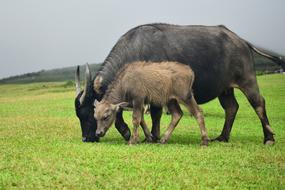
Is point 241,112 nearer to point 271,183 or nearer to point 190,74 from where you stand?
point 190,74

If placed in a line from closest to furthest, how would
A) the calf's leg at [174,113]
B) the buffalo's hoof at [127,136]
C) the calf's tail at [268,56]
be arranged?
the calf's leg at [174,113] → the buffalo's hoof at [127,136] → the calf's tail at [268,56]

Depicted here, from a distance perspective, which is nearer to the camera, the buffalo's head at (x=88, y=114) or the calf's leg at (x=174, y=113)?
the calf's leg at (x=174, y=113)

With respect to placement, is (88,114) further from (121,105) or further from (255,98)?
(255,98)

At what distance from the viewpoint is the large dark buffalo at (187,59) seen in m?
12.6

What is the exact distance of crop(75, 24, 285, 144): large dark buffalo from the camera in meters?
12.6

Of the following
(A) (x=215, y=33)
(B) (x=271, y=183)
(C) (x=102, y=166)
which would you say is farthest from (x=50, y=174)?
(A) (x=215, y=33)

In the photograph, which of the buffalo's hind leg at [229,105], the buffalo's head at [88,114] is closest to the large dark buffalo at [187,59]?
the buffalo's head at [88,114]

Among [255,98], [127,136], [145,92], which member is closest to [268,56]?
[255,98]

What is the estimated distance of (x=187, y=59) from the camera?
1275cm

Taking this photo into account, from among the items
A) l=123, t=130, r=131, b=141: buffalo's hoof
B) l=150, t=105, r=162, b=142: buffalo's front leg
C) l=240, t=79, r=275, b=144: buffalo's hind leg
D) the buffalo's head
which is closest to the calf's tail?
l=240, t=79, r=275, b=144: buffalo's hind leg

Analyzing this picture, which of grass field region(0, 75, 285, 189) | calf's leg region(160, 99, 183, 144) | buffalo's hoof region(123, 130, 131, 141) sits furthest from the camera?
buffalo's hoof region(123, 130, 131, 141)

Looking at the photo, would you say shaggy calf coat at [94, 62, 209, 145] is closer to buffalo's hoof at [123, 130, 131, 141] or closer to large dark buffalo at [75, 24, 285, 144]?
large dark buffalo at [75, 24, 285, 144]

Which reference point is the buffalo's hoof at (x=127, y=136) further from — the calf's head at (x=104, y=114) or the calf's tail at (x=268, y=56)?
the calf's tail at (x=268, y=56)

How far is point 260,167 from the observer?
29.8 feet
